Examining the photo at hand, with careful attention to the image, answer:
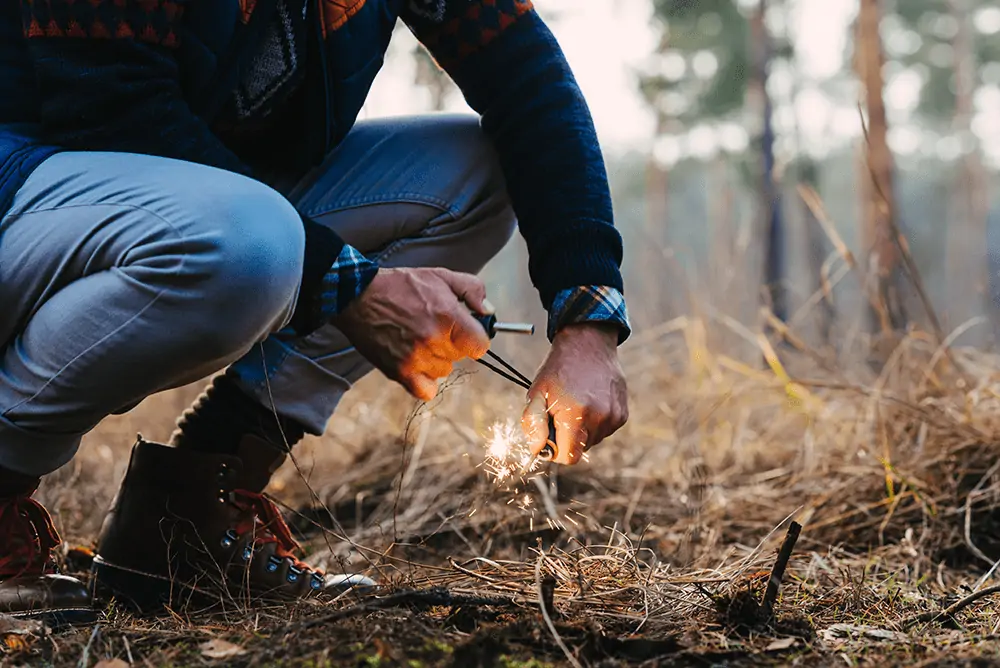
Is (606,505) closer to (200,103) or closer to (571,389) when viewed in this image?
(571,389)

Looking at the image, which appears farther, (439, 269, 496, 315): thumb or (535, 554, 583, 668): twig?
(439, 269, 496, 315): thumb

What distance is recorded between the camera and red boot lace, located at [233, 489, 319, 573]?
1.41 m

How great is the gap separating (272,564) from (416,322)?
0.49m

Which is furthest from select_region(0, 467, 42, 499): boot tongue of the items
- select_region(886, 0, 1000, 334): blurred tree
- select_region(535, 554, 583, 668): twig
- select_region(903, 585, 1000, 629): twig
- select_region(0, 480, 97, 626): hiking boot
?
select_region(886, 0, 1000, 334): blurred tree

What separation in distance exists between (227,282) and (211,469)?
40 centimetres

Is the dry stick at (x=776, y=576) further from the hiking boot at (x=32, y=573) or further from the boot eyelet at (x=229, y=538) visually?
the hiking boot at (x=32, y=573)

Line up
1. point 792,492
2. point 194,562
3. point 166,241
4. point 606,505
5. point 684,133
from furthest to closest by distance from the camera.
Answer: point 684,133 < point 606,505 < point 792,492 < point 194,562 < point 166,241

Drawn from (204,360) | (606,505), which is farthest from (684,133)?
(204,360)

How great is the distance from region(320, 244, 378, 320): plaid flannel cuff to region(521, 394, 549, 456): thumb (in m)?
0.30

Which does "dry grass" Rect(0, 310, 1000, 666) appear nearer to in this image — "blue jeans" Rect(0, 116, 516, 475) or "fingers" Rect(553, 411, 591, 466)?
"fingers" Rect(553, 411, 591, 466)

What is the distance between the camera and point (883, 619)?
1167 mm

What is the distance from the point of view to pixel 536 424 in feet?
4.04

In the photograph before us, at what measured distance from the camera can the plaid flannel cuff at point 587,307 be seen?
1.33 m

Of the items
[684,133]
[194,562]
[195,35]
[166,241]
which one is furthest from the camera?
[684,133]
